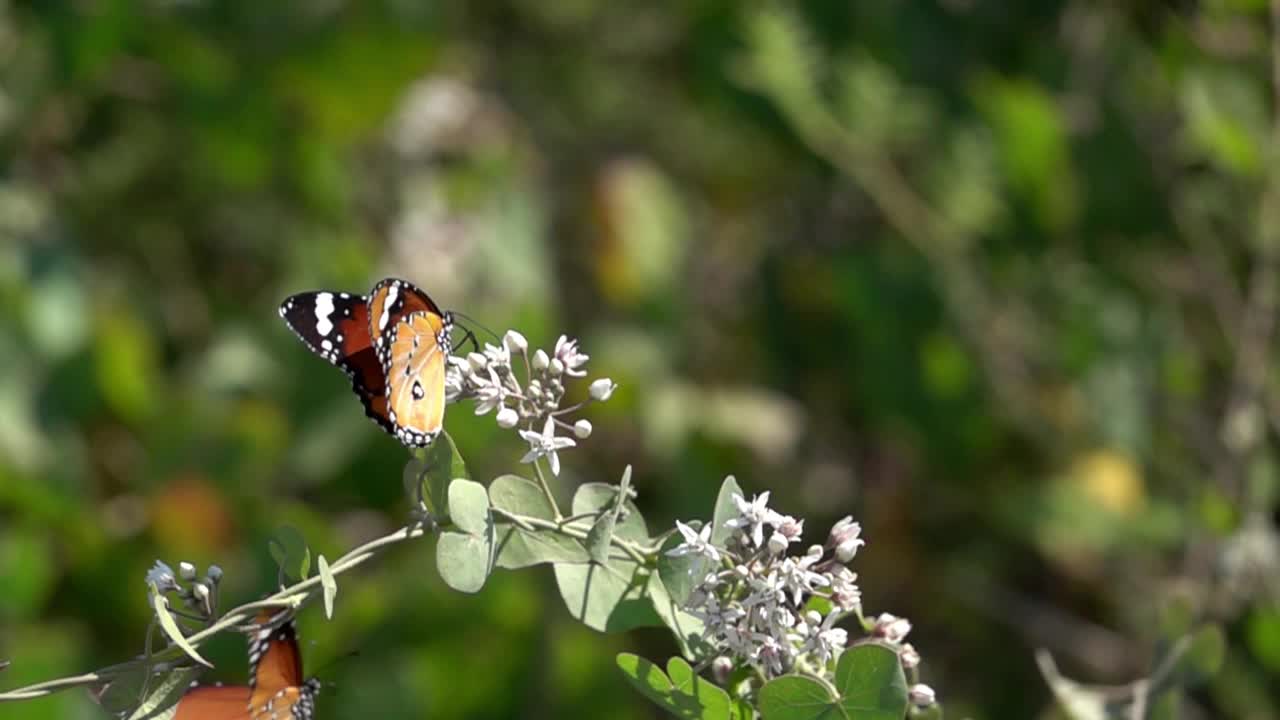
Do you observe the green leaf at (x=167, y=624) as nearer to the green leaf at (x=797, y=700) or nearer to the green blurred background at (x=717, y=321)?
the green leaf at (x=797, y=700)

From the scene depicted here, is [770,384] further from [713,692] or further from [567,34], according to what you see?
[713,692]

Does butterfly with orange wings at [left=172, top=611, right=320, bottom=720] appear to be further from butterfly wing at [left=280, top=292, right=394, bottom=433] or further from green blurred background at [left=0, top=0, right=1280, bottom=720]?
green blurred background at [left=0, top=0, right=1280, bottom=720]

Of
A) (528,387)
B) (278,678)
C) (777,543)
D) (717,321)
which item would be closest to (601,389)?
(528,387)

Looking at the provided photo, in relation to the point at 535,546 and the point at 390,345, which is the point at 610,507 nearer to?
the point at 535,546

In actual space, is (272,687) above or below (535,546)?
below

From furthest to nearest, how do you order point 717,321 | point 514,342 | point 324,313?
1. point 717,321
2. point 324,313
3. point 514,342

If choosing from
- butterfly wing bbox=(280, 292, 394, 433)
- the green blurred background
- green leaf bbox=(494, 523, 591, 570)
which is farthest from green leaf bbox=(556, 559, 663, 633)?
the green blurred background
